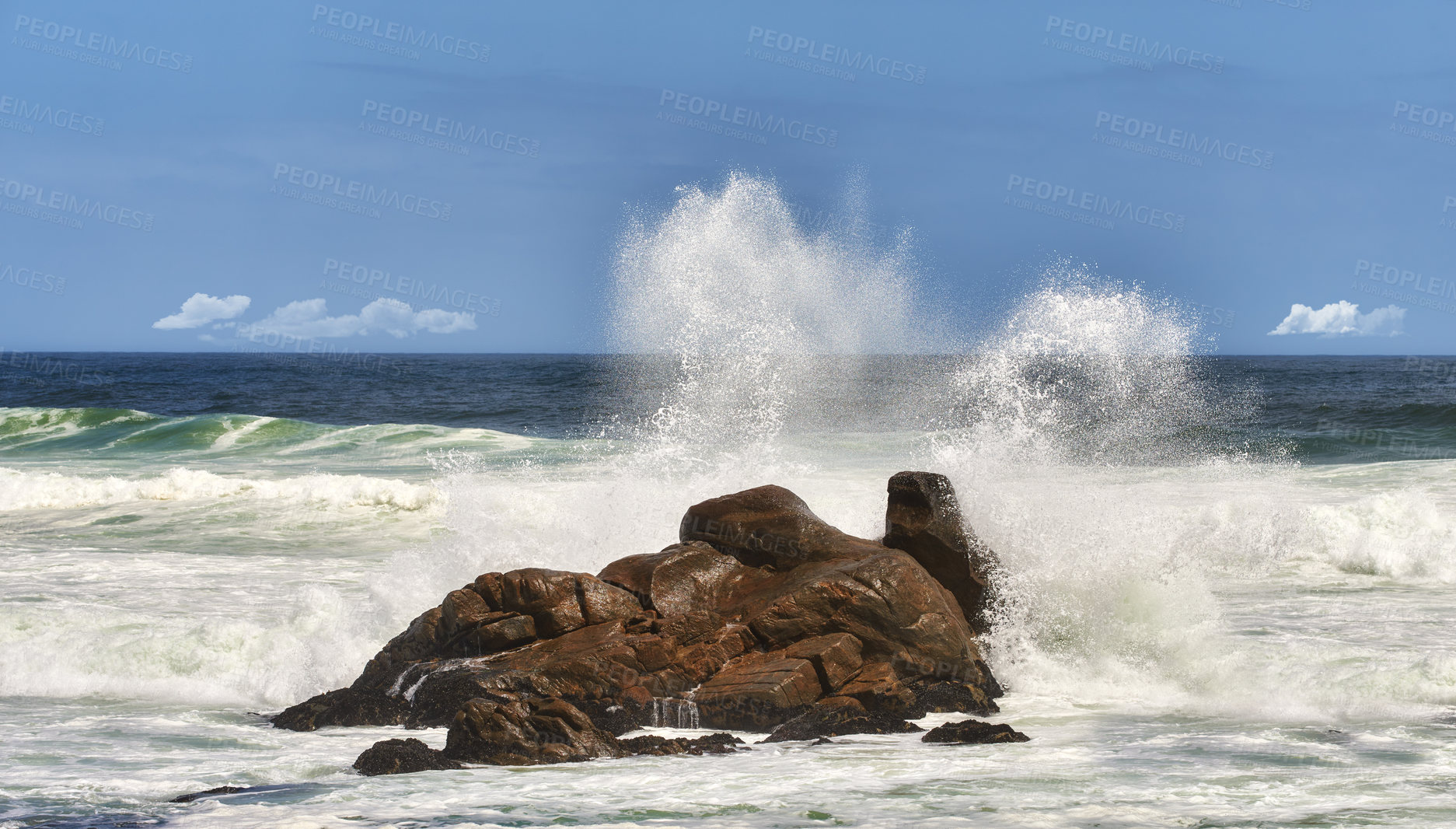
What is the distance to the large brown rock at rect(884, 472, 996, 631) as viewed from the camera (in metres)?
9.20

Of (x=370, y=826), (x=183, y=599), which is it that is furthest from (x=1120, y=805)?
(x=183, y=599)

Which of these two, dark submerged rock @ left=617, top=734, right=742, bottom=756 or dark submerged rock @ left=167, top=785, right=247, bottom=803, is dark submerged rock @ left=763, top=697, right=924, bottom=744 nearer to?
dark submerged rock @ left=617, top=734, right=742, bottom=756

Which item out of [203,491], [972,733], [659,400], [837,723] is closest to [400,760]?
[837,723]

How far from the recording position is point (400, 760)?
631 cm

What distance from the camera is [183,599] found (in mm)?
11328

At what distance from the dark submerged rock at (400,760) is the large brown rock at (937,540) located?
4.29m

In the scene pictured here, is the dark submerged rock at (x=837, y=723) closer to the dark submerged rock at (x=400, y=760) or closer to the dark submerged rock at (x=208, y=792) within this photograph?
the dark submerged rock at (x=400, y=760)

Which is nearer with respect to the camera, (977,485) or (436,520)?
(977,485)

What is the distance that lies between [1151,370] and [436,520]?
4712 cm

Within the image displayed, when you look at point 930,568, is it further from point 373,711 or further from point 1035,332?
point 1035,332

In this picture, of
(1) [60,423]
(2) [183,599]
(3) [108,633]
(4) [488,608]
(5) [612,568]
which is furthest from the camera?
(1) [60,423]

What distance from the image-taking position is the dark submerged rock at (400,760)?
6.27m

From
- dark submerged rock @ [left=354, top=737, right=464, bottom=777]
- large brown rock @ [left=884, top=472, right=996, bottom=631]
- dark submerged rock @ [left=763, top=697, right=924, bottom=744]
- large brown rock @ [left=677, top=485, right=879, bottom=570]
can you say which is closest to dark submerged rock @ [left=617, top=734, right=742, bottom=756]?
dark submerged rock @ [left=763, top=697, right=924, bottom=744]

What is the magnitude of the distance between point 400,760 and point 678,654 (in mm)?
2095
